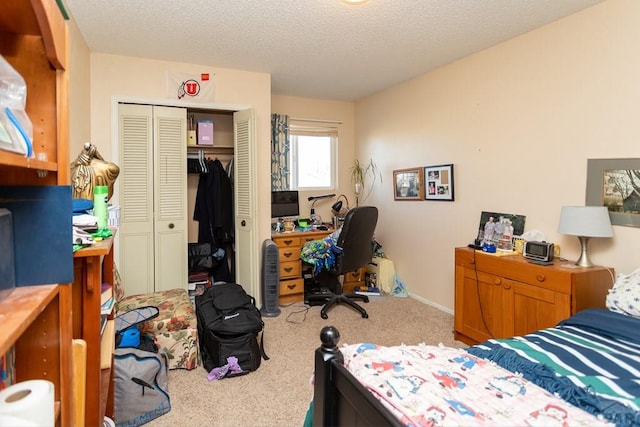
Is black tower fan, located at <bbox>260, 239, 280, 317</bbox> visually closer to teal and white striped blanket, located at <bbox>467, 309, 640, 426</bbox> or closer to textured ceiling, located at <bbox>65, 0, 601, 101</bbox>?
textured ceiling, located at <bbox>65, 0, 601, 101</bbox>

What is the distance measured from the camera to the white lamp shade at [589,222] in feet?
7.02

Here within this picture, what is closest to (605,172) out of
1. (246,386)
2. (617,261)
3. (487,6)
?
(617,261)

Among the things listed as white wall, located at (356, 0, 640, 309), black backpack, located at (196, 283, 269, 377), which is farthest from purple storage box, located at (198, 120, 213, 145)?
white wall, located at (356, 0, 640, 309)

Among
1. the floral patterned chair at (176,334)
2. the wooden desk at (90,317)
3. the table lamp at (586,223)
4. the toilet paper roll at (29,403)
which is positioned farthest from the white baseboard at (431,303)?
the toilet paper roll at (29,403)

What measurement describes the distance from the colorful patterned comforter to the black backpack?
1.33m

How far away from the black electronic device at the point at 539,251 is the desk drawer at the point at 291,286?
2.29 meters

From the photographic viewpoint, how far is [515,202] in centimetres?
290

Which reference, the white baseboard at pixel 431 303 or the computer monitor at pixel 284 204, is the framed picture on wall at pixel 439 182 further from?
the computer monitor at pixel 284 204

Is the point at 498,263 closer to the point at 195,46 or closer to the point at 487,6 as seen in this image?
the point at 487,6

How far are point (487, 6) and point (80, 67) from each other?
2.99 meters

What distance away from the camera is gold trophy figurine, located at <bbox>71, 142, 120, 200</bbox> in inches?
62.9

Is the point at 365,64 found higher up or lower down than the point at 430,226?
higher up

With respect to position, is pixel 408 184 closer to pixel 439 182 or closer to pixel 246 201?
pixel 439 182

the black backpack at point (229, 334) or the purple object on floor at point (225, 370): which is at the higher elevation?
the black backpack at point (229, 334)
